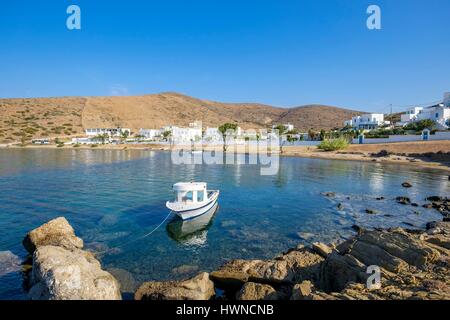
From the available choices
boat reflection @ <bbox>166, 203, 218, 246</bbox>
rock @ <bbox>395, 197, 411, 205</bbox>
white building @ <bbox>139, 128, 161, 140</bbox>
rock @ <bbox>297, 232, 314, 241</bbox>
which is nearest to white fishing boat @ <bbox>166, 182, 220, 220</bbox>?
boat reflection @ <bbox>166, 203, 218, 246</bbox>

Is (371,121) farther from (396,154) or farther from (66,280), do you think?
(66,280)

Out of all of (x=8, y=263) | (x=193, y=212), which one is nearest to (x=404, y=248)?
(x=193, y=212)

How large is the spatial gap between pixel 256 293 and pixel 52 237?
12.3 meters

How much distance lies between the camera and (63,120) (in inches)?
5546

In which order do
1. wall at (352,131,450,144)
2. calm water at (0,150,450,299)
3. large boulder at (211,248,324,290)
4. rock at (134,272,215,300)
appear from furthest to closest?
wall at (352,131,450,144)
calm water at (0,150,450,299)
large boulder at (211,248,324,290)
rock at (134,272,215,300)

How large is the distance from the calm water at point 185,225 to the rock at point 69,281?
106 inches

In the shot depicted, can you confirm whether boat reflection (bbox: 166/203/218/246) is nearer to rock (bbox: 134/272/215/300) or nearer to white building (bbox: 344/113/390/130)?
rock (bbox: 134/272/215/300)

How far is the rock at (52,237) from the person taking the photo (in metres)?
15.3

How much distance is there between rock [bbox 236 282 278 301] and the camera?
9.89 meters

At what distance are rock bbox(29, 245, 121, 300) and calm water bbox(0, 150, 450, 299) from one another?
269 centimetres

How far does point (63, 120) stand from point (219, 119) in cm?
8876

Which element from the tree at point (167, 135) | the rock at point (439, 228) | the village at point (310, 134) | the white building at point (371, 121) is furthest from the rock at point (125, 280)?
the white building at point (371, 121)

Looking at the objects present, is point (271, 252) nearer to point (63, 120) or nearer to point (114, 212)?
point (114, 212)
